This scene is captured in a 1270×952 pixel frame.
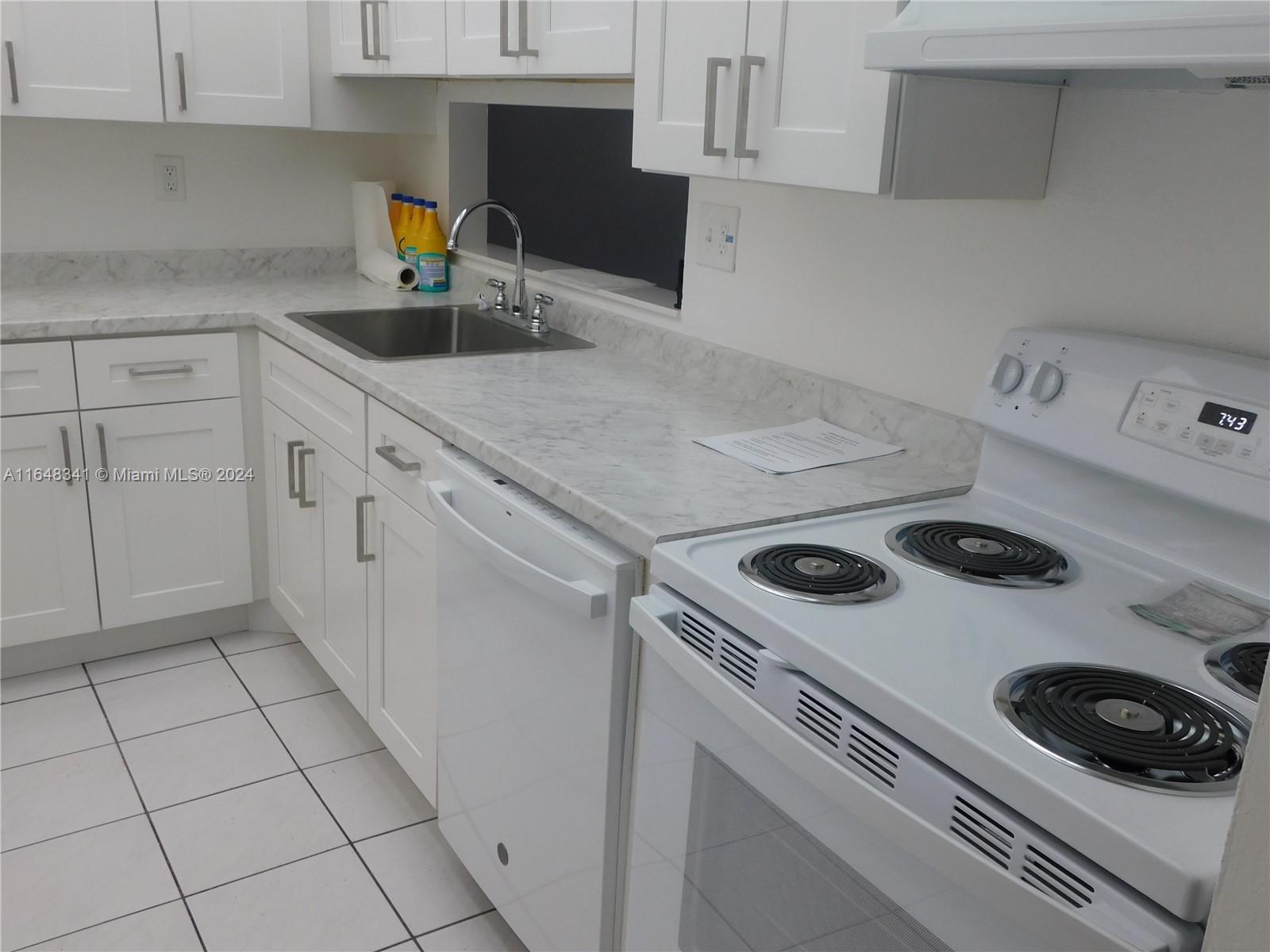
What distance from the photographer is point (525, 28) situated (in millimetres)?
2037

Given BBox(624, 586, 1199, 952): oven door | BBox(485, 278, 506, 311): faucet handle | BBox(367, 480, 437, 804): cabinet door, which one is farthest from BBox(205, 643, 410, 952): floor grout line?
BBox(485, 278, 506, 311): faucet handle

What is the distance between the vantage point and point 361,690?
2350mm

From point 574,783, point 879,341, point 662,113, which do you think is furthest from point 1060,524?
point 662,113

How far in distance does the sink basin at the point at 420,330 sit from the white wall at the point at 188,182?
664 mm

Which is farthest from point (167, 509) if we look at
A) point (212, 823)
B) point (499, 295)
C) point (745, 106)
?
point (745, 106)

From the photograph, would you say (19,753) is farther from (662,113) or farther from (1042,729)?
(1042,729)

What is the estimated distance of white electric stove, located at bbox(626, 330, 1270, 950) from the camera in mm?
827

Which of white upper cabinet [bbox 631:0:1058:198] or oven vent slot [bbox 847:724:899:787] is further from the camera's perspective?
white upper cabinet [bbox 631:0:1058:198]

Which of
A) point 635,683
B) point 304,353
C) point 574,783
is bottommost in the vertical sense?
point 574,783

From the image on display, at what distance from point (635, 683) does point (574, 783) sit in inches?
8.9

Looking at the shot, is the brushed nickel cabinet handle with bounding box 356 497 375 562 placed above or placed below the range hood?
below

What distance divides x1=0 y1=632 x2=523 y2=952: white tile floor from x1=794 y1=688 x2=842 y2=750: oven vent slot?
3.68 ft

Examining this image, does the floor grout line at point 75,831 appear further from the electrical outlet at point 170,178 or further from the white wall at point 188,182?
the electrical outlet at point 170,178

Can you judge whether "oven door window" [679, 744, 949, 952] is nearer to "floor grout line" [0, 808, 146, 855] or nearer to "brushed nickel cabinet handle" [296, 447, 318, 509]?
"floor grout line" [0, 808, 146, 855]
